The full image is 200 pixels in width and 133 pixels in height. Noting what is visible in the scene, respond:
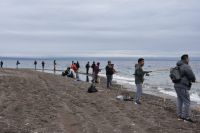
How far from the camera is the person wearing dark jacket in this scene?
14.4 m

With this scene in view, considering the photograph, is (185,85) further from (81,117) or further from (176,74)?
(81,117)

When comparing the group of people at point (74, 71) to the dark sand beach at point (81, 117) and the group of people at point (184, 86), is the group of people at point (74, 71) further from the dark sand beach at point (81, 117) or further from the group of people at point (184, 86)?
the group of people at point (184, 86)

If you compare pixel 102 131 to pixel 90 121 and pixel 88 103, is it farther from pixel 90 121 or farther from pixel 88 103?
pixel 88 103

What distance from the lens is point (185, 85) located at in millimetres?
14625

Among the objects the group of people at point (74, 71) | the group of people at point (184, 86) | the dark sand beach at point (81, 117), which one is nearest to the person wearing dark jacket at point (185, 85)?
the group of people at point (184, 86)

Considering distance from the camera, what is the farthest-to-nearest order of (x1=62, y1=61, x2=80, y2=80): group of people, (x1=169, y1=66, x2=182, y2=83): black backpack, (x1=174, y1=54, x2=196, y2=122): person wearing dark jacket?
(x1=62, y1=61, x2=80, y2=80): group of people → (x1=169, y1=66, x2=182, y2=83): black backpack → (x1=174, y1=54, x2=196, y2=122): person wearing dark jacket

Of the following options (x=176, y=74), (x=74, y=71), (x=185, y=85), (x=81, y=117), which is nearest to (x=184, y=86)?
(x=185, y=85)

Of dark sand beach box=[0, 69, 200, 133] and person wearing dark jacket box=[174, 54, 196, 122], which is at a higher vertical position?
person wearing dark jacket box=[174, 54, 196, 122]

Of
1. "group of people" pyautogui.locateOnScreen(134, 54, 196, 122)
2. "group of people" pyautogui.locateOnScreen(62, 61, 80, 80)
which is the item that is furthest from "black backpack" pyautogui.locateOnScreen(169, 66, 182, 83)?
"group of people" pyautogui.locateOnScreen(62, 61, 80, 80)

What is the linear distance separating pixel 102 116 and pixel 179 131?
2724 mm

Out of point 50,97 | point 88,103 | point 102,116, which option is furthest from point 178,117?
point 50,97

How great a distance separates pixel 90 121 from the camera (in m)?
13.5

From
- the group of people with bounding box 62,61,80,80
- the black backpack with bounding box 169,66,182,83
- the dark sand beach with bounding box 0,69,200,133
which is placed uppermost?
the black backpack with bounding box 169,66,182,83

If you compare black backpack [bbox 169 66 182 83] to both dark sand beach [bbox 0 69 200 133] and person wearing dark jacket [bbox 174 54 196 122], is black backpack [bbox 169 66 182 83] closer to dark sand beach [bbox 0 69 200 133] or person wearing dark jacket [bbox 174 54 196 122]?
person wearing dark jacket [bbox 174 54 196 122]
